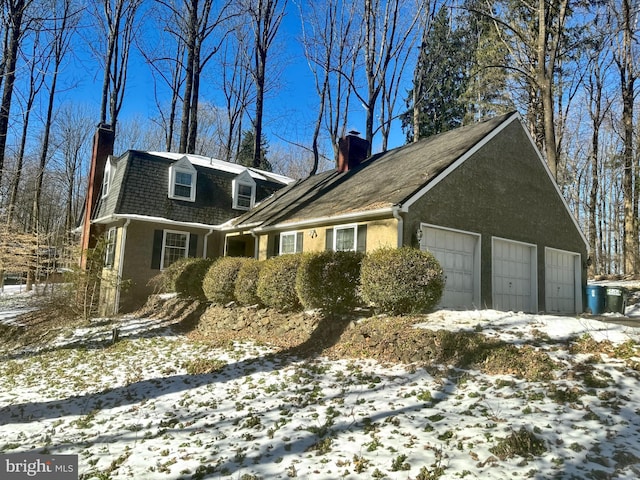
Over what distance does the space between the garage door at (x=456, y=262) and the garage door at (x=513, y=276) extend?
0.83m

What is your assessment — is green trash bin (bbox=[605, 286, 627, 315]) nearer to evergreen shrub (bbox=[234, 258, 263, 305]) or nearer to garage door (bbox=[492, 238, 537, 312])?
garage door (bbox=[492, 238, 537, 312])

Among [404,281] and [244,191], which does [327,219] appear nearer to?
[404,281]

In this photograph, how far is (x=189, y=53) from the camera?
2503cm

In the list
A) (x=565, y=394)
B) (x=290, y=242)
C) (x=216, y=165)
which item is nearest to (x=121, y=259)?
(x=290, y=242)

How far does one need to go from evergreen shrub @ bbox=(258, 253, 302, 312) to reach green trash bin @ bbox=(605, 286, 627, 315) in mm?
10556

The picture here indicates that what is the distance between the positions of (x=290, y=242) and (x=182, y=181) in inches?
243

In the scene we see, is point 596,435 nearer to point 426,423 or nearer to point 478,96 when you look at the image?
point 426,423

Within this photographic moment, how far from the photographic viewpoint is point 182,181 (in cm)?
1700

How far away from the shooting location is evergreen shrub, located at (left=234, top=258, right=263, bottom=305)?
10.9 meters

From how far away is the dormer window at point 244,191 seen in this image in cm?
1834

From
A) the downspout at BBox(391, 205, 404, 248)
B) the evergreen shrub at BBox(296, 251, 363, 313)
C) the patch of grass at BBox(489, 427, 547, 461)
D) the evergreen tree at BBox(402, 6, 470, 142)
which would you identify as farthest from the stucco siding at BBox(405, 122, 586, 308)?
the evergreen tree at BBox(402, 6, 470, 142)

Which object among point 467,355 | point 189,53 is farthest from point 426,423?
point 189,53

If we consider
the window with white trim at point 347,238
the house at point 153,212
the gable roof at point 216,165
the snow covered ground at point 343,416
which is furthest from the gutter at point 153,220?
the snow covered ground at point 343,416

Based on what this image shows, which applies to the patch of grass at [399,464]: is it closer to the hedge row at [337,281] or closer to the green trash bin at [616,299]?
the hedge row at [337,281]
